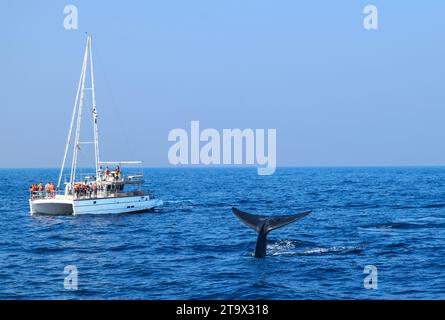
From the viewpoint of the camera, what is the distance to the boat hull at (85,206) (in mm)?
51219

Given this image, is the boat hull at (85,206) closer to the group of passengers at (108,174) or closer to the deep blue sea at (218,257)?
the deep blue sea at (218,257)

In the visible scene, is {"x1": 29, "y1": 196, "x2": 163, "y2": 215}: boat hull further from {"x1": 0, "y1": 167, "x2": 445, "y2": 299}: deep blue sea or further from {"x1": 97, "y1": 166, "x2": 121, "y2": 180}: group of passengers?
{"x1": 97, "y1": 166, "x2": 121, "y2": 180}: group of passengers

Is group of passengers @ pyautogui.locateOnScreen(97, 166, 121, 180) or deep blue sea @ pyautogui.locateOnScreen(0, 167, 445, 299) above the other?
group of passengers @ pyautogui.locateOnScreen(97, 166, 121, 180)

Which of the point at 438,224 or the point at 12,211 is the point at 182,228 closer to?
the point at 438,224

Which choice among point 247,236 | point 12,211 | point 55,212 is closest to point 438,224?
point 247,236

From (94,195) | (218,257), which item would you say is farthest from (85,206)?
(218,257)

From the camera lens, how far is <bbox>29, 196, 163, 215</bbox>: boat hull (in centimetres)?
5122

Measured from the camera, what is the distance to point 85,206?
51.2 m

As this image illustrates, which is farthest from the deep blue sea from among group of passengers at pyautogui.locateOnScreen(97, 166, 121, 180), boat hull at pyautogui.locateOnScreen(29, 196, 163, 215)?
group of passengers at pyautogui.locateOnScreen(97, 166, 121, 180)

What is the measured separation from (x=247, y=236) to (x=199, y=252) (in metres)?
6.40

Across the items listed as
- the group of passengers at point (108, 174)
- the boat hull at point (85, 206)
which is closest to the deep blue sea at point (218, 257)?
the boat hull at point (85, 206)

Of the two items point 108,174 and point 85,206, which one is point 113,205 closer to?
point 85,206

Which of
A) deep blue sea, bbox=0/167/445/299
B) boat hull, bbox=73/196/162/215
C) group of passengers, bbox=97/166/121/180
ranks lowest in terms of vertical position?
deep blue sea, bbox=0/167/445/299

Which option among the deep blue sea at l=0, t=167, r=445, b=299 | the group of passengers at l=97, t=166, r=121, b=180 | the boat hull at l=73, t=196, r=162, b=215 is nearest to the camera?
the deep blue sea at l=0, t=167, r=445, b=299
